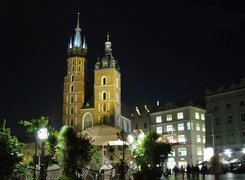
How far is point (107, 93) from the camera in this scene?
10806cm

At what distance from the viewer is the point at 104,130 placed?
30.8 meters

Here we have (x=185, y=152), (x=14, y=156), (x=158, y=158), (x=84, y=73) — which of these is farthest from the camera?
(x=84, y=73)

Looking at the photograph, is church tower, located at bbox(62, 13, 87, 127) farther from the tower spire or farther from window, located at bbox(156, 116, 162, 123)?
window, located at bbox(156, 116, 162, 123)

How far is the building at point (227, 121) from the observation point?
198ft

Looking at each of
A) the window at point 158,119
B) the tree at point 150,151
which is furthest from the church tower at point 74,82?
A: the tree at point 150,151

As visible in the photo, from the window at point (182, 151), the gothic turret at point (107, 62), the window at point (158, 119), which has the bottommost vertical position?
the window at point (182, 151)

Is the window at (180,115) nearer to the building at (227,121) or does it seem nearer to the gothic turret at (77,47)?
the building at (227,121)

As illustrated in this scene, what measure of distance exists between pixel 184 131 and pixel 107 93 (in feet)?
116

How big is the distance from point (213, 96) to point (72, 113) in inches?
2149

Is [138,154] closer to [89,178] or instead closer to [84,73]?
[89,178]

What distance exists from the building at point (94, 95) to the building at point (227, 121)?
42169 mm

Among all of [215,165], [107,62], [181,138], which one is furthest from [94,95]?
[215,165]

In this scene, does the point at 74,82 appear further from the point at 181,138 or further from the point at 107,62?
the point at 181,138

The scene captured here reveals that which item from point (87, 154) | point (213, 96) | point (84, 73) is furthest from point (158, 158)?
point (84, 73)
